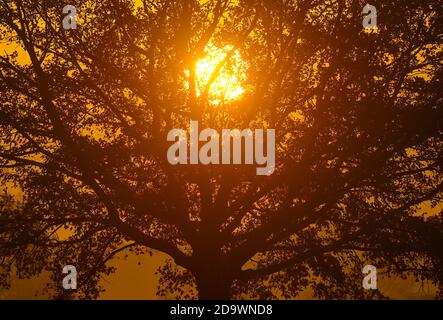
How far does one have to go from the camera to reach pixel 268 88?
1805 cm

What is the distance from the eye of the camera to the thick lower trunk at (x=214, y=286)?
55.2 feet

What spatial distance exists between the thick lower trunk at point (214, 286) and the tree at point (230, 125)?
1.9 inches

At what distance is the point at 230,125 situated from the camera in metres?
18.2

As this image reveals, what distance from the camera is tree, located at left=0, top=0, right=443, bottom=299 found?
1560cm

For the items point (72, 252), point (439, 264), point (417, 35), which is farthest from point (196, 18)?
point (439, 264)

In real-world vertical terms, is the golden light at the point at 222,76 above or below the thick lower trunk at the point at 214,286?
above

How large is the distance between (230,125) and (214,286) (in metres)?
5.71

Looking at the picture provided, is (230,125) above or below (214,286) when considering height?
above

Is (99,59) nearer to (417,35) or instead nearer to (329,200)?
(329,200)

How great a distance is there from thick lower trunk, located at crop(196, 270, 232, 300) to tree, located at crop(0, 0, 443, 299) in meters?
0.05

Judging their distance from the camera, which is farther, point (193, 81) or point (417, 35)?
point (193, 81)

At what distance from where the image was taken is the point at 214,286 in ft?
55.3

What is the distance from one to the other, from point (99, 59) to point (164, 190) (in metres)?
5.06

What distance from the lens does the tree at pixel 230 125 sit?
15.6 meters
